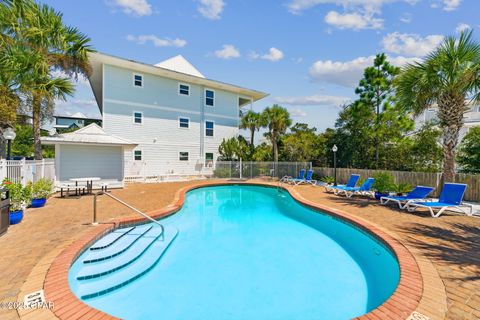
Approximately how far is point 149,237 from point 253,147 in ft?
55.7

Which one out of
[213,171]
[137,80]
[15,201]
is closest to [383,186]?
[15,201]

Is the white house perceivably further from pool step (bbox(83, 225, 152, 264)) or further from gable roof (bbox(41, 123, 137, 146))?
pool step (bbox(83, 225, 152, 264))

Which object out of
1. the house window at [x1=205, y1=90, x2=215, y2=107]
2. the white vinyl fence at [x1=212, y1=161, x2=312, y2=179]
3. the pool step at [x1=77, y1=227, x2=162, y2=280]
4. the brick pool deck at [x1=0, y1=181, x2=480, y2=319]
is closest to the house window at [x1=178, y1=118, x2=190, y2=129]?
the house window at [x1=205, y1=90, x2=215, y2=107]

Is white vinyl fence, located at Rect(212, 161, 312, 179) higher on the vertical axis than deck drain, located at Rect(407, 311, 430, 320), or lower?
higher

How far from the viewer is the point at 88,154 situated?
14016 mm

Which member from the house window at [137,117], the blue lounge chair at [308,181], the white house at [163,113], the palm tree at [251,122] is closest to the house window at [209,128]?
→ the white house at [163,113]

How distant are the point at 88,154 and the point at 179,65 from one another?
11755 mm

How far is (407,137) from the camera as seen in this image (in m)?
15.1

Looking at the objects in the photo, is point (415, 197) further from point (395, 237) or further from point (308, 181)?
point (308, 181)

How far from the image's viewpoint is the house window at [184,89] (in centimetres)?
2028

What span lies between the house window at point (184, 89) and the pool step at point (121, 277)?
16921 millimetres

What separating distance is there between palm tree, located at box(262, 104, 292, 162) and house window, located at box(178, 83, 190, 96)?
275 inches

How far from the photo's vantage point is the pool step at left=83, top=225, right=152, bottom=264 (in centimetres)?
466

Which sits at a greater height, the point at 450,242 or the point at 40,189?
the point at 40,189
